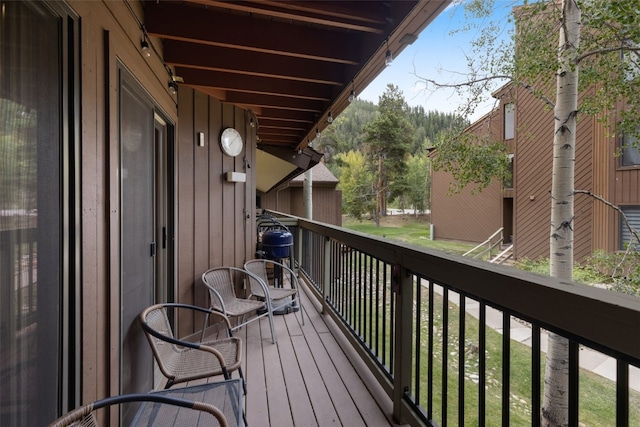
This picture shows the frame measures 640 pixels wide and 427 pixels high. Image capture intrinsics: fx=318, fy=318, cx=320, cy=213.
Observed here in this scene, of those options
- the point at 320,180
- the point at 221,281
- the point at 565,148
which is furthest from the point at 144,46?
the point at 320,180

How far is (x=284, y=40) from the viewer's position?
244 cm

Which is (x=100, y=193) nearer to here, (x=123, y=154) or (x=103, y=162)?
(x=103, y=162)

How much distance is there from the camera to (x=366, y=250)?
248 cm

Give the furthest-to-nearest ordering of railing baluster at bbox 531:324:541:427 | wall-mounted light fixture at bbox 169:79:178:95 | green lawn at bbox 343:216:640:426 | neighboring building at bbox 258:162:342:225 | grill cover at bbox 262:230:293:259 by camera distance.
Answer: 1. neighboring building at bbox 258:162:342:225
2. grill cover at bbox 262:230:293:259
3. green lawn at bbox 343:216:640:426
4. wall-mounted light fixture at bbox 169:79:178:95
5. railing baluster at bbox 531:324:541:427

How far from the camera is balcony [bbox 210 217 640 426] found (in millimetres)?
866

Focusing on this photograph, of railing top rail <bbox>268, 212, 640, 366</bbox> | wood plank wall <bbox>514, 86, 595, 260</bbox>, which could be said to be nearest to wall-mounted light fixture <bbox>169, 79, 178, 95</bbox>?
railing top rail <bbox>268, 212, 640, 366</bbox>

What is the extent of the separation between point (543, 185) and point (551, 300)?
10246mm

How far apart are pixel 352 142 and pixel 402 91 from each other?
12.2 meters

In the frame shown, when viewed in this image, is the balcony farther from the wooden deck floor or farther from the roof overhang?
the roof overhang

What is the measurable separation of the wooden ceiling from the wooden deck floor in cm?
237

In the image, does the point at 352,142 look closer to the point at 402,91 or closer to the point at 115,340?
the point at 402,91

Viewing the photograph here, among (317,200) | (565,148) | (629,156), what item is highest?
(629,156)

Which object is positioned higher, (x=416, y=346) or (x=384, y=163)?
(x=384, y=163)

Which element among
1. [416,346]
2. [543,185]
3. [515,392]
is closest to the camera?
[416,346]
